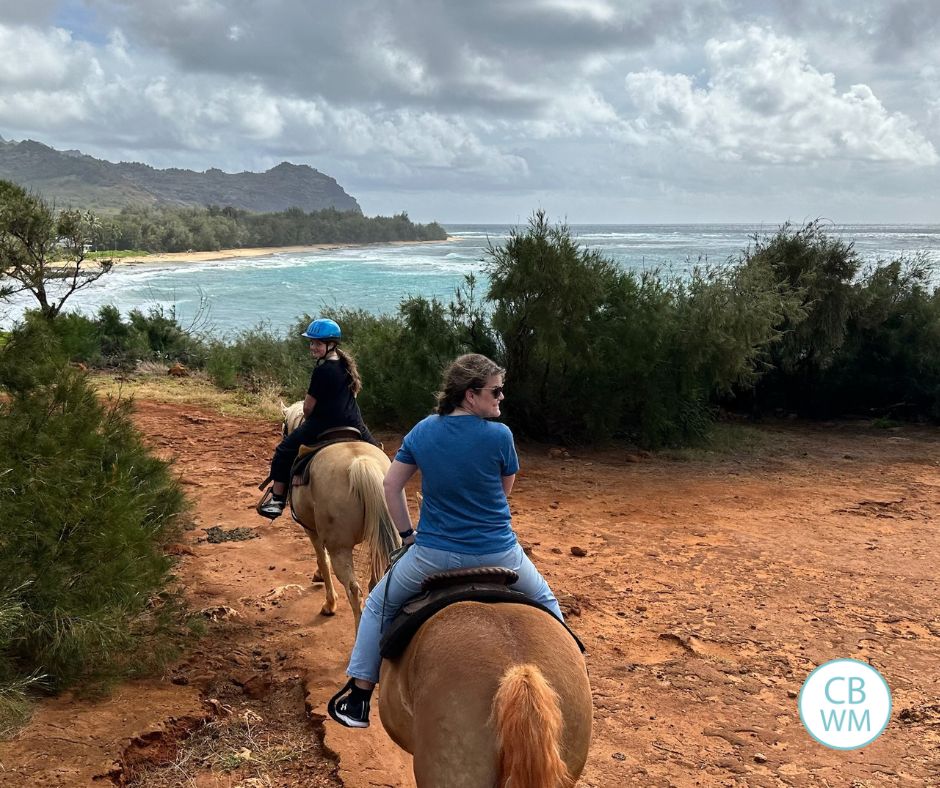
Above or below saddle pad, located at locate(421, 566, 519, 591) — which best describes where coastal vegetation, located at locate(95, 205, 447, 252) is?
above

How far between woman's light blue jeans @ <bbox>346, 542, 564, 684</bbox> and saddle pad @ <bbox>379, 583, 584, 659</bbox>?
9cm

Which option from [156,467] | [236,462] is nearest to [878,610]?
[156,467]

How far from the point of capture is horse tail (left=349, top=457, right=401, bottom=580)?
5145mm

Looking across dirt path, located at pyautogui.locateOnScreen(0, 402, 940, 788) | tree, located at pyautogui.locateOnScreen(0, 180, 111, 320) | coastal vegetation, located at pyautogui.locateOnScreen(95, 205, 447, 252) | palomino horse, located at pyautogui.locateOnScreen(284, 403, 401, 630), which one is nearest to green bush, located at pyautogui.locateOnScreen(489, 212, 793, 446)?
dirt path, located at pyautogui.locateOnScreen(0, 402, 940, 788)

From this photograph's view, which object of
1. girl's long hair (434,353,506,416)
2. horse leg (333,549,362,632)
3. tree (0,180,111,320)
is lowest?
horse leg (333,549,362,632)

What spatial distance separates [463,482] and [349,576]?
2778 mm

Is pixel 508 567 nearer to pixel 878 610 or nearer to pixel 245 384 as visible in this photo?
pixel 878 610

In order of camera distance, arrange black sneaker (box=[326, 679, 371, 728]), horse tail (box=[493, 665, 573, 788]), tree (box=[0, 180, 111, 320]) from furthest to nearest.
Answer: tree (box=[0, 180, 111, 320]), black sneaker (box=[326, 679, 371, 728]), horse tail (box=[493, 665, 573, 788])

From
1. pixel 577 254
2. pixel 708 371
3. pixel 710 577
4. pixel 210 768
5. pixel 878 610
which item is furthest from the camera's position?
pixel 708 371

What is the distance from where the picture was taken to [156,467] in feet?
21.4

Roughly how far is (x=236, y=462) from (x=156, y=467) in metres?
4.19

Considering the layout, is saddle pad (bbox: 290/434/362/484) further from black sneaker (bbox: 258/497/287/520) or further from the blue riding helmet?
the blue riding helmet

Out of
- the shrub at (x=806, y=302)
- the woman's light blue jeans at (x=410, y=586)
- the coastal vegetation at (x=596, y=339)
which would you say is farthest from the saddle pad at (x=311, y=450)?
the shrub at (x=806, y=302)

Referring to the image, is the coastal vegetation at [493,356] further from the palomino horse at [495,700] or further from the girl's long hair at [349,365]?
the palomino horse at [495,700]
